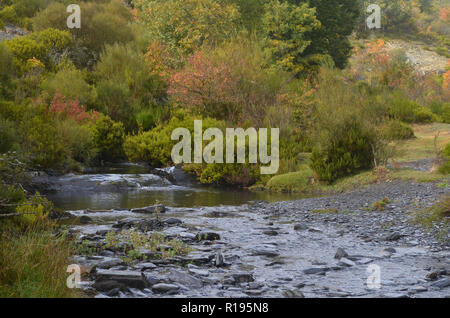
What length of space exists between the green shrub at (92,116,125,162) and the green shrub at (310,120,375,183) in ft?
22.5

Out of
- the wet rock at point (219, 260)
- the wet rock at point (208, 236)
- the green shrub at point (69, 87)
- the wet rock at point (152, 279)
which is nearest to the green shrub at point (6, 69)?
the green shrub at point (69, 87)

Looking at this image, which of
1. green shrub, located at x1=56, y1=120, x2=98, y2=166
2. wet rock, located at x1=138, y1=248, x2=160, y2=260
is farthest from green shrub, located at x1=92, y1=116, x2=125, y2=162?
wet rock, located at x1=138, y1=248, x2=160, y2=260

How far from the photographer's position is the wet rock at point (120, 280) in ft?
16.8

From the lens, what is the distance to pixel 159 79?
823 inches

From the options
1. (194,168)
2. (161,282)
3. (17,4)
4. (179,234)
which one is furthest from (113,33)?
(161,282)

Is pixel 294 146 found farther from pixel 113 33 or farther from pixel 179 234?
pixel 113 33

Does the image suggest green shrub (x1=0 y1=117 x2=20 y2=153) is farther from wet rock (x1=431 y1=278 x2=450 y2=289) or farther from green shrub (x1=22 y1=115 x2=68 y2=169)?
wet rock (x1=431 y1=278 x2=450 y2=289)

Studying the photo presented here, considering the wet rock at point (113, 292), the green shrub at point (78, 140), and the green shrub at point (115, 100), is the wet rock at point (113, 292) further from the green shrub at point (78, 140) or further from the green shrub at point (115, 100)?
the green shrub at point (115, 100)

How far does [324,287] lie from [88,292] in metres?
2.29

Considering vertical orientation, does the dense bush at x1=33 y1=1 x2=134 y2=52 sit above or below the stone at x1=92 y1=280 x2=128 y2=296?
above

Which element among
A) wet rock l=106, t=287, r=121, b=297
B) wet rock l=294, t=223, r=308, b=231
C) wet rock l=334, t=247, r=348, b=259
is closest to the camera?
wet rock l=106, t=287, r=121, b=297

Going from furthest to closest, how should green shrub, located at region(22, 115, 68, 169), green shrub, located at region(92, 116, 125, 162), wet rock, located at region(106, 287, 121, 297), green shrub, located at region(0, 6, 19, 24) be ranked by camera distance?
green shrub, located at region(0, 6, 19, 24)
green shrub, located at region(92, 116, 125, 162)
green shrub, located at region(22, 115, 68, 169)
wet rock, located at region(106, 287, 121, 297)

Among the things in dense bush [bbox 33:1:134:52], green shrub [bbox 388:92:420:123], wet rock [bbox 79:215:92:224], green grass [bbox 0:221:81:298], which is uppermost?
dense bush [bbox 33:1:134:52]

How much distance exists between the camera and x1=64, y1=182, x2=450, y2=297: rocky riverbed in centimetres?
521
